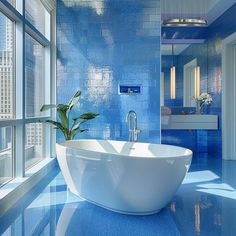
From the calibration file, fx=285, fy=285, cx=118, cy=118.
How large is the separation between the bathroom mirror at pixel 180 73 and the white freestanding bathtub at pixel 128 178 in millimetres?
2904

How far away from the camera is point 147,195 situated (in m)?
2.43

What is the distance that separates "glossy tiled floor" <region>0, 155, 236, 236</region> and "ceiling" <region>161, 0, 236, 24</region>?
3.09 metres

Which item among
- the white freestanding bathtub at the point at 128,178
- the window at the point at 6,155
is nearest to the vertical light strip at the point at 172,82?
the white freestanding bathtub at the point at 128,178

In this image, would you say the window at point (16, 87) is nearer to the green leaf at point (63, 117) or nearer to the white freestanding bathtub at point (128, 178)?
the green leaf at point (63, 117)

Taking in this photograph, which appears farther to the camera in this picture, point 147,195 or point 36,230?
point 147,195

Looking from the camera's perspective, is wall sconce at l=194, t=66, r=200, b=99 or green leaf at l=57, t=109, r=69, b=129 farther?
wall sconce at l=194, t=66, r=200, b=99

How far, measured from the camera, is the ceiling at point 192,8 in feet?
16.2

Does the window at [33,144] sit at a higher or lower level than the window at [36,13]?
lower

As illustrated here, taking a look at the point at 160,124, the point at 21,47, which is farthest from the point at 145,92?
the point at 21,47

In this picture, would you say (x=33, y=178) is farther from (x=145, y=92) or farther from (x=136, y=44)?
(x=136, y=44)

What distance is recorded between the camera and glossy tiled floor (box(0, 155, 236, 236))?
7.27 ft

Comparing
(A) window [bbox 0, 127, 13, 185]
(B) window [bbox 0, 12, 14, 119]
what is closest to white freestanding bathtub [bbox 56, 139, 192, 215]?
(A) window [bbox 0, 127, 13, 185]

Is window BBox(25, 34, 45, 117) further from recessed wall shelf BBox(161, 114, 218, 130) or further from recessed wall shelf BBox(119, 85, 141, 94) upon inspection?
recessed wall shelf BBox(161, 114, 218, 130)

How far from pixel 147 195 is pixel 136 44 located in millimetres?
2989
